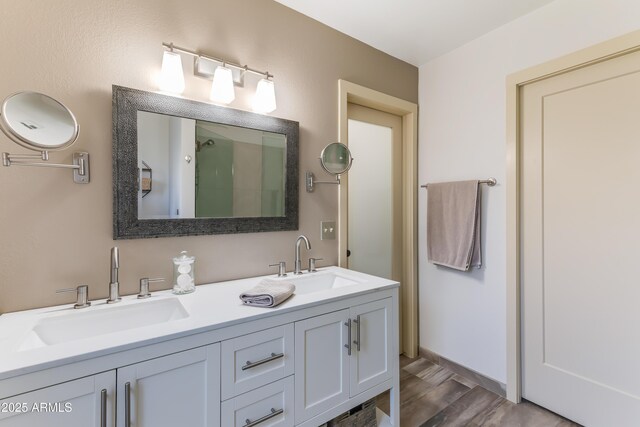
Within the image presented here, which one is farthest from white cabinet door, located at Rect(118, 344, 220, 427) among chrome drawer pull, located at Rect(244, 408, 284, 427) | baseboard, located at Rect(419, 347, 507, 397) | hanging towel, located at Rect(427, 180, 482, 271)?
baseboard, located at Rect(419, 347, 507, 397)

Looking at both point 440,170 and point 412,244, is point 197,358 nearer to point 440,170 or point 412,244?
point 412,244

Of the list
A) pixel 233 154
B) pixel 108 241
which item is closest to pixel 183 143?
pixel 233 154

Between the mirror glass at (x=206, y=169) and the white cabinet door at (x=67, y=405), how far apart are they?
2.27 feet

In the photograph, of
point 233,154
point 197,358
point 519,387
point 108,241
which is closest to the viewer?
point 197,358

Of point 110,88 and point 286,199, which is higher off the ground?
point 110,88

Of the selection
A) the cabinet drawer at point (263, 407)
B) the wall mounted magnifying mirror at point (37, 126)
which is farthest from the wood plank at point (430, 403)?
the wall mounted magnifying mirror at point (37, 126)

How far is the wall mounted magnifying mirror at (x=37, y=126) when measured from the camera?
1.00 meters

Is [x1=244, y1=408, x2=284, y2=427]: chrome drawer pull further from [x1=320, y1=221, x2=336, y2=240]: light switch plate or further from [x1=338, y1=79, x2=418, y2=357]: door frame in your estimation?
[x1=338, y1=79, x2=418, y2=357]: door frame

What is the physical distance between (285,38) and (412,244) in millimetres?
1768

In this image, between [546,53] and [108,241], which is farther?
[546,53]

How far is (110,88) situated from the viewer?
48.9 inches

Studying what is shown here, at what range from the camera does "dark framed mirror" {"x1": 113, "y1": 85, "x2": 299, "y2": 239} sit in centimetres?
126

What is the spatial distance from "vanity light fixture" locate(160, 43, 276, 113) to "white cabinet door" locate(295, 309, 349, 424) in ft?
3.78

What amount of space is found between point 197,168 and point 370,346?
4.04 ft
